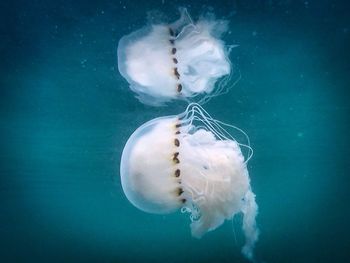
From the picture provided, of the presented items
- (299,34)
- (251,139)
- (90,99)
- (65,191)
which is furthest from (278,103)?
(65,191)

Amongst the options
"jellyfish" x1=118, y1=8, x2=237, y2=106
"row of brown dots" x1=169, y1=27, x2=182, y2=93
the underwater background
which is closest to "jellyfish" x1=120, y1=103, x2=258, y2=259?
"row of brown dots" x1=169, y1=27, x2=182, y2=93

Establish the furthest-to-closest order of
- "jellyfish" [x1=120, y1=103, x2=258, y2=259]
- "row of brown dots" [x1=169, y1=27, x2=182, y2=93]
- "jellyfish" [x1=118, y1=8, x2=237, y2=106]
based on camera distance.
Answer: "jellyfish" [x1=118, y1=8, x2=237, y2=106] < "row of brown dots" [x1=169, y1=27, x2=182, y2=93] < "jellyfish" [x1=120, y1=103, x2=258, y2=259]

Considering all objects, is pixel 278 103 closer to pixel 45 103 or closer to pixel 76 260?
pixel 45 103

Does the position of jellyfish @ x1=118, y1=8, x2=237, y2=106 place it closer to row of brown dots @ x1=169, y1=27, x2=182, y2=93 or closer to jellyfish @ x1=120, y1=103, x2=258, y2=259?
row of brown dots @ x1=169, y1=27, x2=182, y2=93

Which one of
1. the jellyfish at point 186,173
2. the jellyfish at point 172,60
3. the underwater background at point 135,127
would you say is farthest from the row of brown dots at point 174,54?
the underwater background at point 135,127

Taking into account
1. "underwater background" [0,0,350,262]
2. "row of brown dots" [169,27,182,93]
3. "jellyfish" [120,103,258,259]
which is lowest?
"jellyfish" [120,103,258,259]

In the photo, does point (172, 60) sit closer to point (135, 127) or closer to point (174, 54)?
point (174, 54)

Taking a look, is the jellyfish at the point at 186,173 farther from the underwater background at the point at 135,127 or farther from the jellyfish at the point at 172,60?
the underwater background at the point at 135,127
